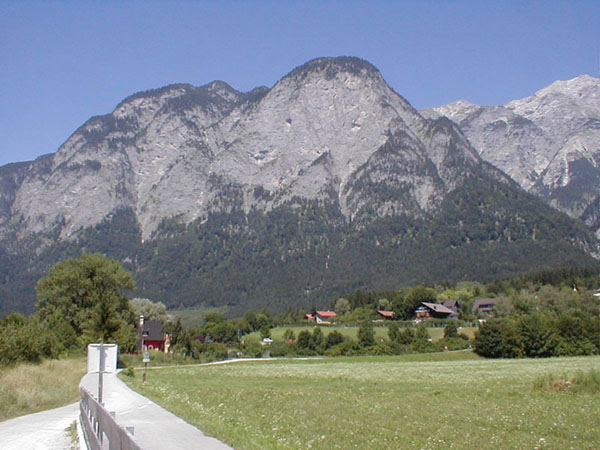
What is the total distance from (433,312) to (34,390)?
117 m

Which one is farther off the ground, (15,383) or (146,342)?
(15,383)

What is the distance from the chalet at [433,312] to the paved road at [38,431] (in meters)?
117

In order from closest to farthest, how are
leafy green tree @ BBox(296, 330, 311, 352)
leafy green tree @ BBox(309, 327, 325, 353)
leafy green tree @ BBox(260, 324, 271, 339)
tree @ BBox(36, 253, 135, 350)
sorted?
1. tree @ BBox(36, 253, 135, 350)
2. leafy green tree @ BBox(309, 327, 325, 353)
3. leafy green tree @ BBox(296, 330, 311, 352)
4. leafy green tree @ BBox(260, 324, 271, 339)

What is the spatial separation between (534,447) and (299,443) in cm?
581

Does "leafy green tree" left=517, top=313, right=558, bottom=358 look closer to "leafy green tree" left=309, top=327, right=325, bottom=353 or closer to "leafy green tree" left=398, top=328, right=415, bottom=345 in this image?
"leafy green tree" left=398, top=328, right=415, bottom=345

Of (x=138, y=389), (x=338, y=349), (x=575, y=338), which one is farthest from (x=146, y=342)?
(x=138, y=389)

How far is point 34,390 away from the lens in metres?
28.1

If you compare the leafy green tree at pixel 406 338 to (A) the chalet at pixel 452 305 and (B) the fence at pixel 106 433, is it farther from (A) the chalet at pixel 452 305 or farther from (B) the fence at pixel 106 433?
(B) the fence at pixel 106 433

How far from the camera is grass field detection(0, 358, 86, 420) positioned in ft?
81.7

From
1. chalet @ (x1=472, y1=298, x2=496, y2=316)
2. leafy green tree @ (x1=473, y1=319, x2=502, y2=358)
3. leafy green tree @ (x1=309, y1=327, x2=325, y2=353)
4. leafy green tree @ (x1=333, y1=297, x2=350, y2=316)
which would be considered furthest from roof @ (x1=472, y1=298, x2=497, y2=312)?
leafy green tree @ (x1=473, y1=319, x2=502, y2=358)

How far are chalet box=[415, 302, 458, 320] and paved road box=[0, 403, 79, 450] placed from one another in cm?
11689

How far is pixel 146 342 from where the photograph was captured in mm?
106438

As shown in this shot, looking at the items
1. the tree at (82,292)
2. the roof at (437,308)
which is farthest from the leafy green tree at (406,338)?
the roof at (437,308)

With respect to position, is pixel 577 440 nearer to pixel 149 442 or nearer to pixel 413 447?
pixel 413 447
